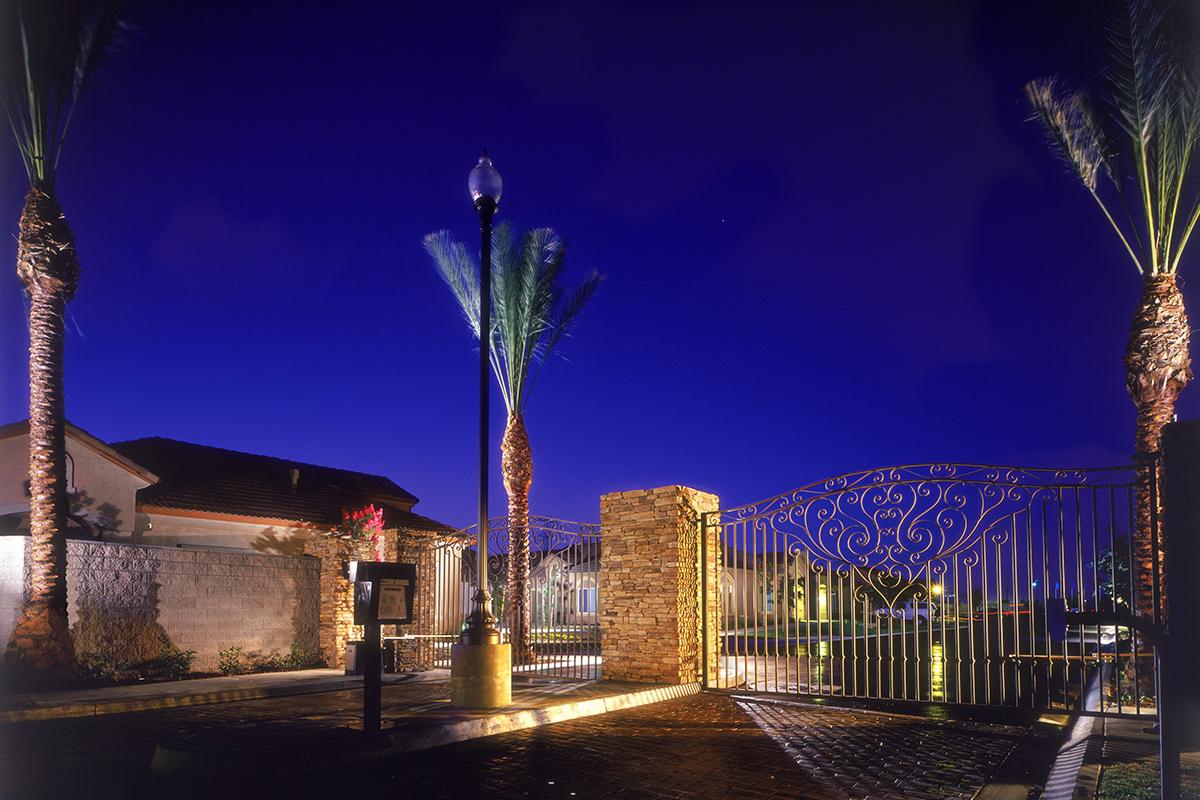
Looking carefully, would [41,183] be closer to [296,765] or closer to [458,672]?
[458,672]

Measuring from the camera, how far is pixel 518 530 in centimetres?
1736

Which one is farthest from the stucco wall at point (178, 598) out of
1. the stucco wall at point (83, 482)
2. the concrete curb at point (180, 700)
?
the stucco wall at point (83, 482)

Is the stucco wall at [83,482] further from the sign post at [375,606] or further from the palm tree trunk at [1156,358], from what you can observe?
the palm tree trunk at [1156,358]

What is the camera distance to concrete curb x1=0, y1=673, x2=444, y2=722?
421 inches

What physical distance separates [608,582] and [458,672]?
3.79 meters

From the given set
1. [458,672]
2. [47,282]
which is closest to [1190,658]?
[458,672]

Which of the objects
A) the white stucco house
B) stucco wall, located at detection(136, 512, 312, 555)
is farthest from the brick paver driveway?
stucco wall, located at detection(136, 512, 312, 555)

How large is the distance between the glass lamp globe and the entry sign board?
4.66 meters

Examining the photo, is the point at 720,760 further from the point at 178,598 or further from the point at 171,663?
the point at 178,598

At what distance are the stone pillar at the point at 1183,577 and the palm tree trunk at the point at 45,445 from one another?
13856 millimetres

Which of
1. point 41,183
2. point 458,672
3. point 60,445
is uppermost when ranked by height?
point 41,183

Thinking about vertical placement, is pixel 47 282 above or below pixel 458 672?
above

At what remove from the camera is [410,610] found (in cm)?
888

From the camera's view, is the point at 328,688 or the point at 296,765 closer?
the point at 296,765
